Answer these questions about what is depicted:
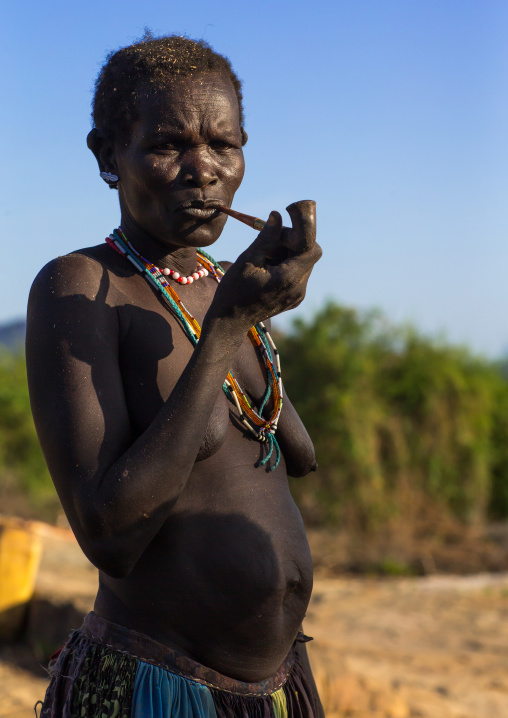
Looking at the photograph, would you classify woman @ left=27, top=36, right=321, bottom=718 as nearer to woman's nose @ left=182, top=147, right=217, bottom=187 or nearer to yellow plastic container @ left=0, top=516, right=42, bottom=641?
woman's nose @ left=182, top=147, right=217, bottom=187

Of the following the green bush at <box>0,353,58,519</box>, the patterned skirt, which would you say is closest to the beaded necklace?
the patterned skirt

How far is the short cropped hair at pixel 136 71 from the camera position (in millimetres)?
1691

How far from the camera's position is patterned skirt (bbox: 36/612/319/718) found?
1580 mm

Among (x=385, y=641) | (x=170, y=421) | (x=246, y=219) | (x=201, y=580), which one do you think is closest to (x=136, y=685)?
(x=201, y=580)

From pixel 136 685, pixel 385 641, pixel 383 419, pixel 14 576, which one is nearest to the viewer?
pixel 136 685

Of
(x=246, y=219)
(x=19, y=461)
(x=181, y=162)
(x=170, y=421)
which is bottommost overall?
(x=19, y=461)

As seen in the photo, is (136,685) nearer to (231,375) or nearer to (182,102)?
(231,375)

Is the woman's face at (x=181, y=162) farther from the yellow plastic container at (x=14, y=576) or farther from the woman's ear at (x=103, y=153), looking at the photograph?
the yellow plastic container at (x=14, y=576)

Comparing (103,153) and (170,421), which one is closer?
(170,421)

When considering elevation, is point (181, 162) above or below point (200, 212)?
above

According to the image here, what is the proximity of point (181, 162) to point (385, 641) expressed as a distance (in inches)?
236

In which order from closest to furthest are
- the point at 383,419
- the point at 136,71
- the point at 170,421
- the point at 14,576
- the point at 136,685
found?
the point at 170,421
the point at 136,685
the point at 136,71
the point at 14,576
the point at 383,419

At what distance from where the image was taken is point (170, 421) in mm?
1460

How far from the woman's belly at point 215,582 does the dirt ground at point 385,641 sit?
128 inches
